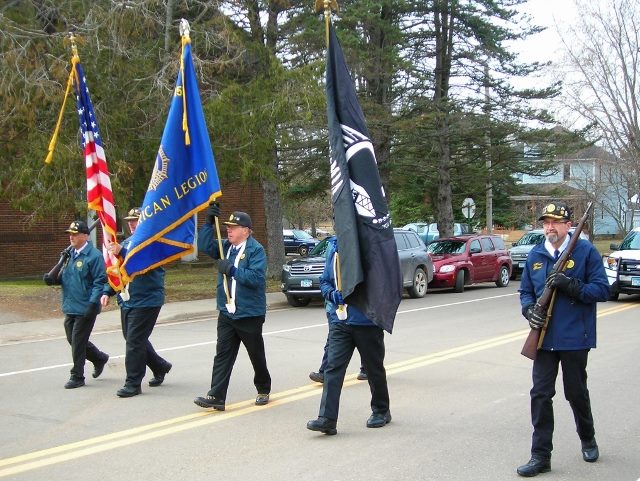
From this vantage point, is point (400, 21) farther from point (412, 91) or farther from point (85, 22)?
point (85, 22)

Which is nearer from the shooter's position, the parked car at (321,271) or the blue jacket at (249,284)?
the blue jacket at (249,284)

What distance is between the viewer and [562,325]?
17.9ft

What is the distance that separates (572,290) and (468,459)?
1.56 metres

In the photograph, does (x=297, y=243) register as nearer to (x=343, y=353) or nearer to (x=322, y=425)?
(x=343, y=353)

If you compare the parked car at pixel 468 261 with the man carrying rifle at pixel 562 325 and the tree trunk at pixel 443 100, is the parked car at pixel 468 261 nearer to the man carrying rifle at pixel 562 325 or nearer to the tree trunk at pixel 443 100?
the tree trunk at pixel 443 100

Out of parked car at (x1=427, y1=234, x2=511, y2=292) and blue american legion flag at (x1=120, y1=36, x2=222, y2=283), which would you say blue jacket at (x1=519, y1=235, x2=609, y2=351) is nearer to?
blue american legion flag at (x1=120, y1=36, x2=222, y2=283)

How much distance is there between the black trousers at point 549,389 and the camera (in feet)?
17.9

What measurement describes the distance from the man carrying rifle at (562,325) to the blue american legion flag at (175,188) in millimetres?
3674

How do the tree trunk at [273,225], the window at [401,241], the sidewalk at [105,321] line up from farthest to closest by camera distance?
the tree trunk at [273,225]
the window at [401,241]
the sidewalk at [105,321]

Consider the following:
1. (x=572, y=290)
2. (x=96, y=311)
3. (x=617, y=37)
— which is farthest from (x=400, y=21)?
(x=572, y=290)

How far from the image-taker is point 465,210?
103ft

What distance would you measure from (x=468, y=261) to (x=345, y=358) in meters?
16.9

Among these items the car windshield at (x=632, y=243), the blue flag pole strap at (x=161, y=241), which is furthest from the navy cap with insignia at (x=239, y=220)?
the car windshield at (x=632, y=243)

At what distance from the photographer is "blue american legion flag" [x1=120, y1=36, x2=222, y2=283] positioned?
793 cm
